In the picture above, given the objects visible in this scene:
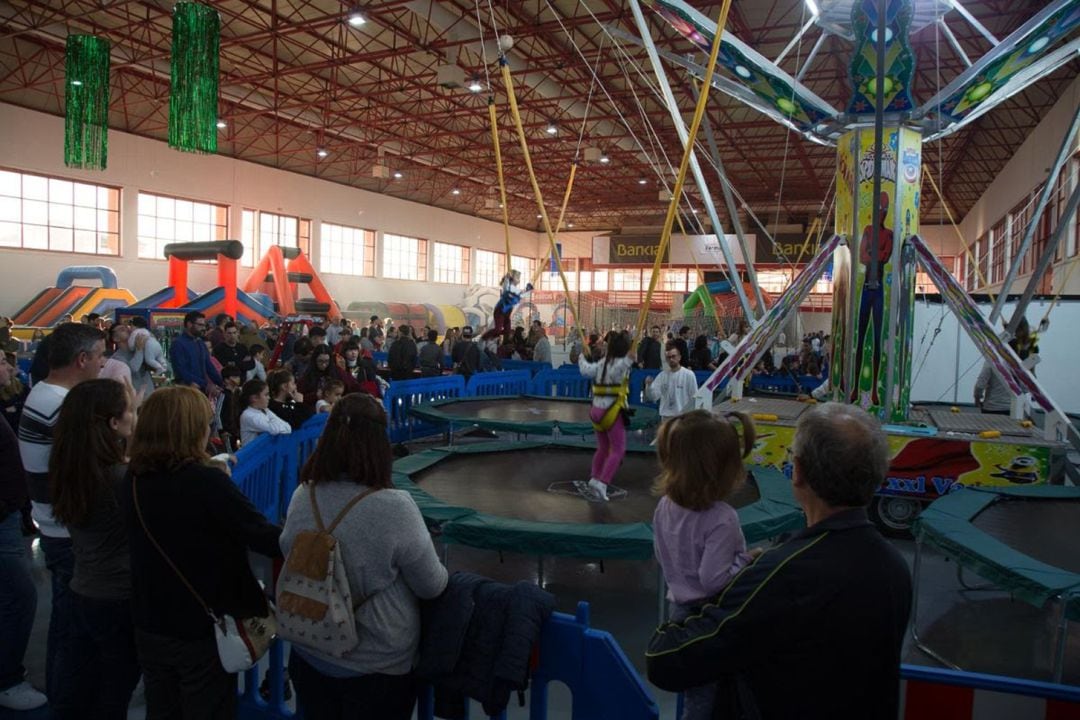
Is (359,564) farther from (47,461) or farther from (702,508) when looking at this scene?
(47,461)

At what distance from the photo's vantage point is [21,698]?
2.70 metres

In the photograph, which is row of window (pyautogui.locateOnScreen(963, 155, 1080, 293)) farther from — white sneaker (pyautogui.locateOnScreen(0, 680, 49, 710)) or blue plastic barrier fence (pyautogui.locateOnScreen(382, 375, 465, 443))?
white sneaker (pyautogui.locateOnScreen(0, 680, 49, 710))

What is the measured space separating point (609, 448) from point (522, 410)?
3512mm

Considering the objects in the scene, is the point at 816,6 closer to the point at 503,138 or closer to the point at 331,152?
the point at 503,138

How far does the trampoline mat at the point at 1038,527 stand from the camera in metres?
3.76

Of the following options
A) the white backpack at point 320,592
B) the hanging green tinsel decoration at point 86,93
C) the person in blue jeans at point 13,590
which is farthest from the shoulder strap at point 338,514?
the hanging green tinsel decoration at point 86,93

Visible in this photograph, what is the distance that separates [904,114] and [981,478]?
2666mm

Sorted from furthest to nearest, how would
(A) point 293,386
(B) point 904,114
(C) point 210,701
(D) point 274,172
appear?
1. (D) point 274,172
2. (B) point 904,114
3. (A) point 293,386
4. (C) point 210,701

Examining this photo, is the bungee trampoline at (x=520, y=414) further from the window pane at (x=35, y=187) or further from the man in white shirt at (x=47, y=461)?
the window pane at (x=35, y=187)

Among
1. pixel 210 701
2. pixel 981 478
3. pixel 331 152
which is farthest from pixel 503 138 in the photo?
pixel 210 701

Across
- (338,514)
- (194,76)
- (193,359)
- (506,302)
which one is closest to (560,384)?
(506,302)

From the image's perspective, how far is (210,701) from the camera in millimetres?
1951

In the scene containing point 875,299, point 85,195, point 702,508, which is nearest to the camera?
point 702,508

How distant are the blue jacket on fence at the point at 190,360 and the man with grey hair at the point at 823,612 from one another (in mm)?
6054
